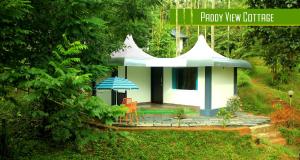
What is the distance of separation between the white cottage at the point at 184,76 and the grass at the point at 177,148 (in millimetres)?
3549

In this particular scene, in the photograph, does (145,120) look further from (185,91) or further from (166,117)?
(185,91)

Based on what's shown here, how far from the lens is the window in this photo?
16.4 metres

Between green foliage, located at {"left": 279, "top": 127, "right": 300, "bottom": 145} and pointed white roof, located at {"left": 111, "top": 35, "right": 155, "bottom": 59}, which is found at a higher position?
pointed white roof, located at {"left": 111, "top": 35, "right": 155, "bottom": 59}

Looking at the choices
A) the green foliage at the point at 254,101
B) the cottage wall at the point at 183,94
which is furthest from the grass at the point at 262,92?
the cottage wall at the point at 183,94

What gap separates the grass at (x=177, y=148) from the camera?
1079cm

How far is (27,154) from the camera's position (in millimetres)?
10500

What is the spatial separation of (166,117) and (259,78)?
46.6ft

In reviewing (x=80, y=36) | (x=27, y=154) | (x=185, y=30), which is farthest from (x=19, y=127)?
(x=185, y=30)

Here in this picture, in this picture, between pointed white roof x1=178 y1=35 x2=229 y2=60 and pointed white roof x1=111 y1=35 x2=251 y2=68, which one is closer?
pointed white roof x1=111 y1=35 x2=251 y2=68

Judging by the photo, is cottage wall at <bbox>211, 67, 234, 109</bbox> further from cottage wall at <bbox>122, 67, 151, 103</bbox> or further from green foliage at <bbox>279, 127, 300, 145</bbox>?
cottage wall at <bbox>122, 67, 151, 103</bbox>

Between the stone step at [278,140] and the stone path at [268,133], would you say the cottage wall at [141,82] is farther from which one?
the stone step at [278,140]

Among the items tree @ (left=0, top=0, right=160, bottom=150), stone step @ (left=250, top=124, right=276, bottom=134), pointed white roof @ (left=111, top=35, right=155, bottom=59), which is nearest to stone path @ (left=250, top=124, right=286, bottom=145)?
A: stone step @ (left=250, top=124, right=276, bottom=134)

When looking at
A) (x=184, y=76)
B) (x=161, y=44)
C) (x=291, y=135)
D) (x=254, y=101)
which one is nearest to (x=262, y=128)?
(x=291, y=135)

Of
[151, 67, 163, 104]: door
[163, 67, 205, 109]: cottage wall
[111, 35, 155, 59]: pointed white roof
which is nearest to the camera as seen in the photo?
[163, 67, 205, 109]: cottage wall
